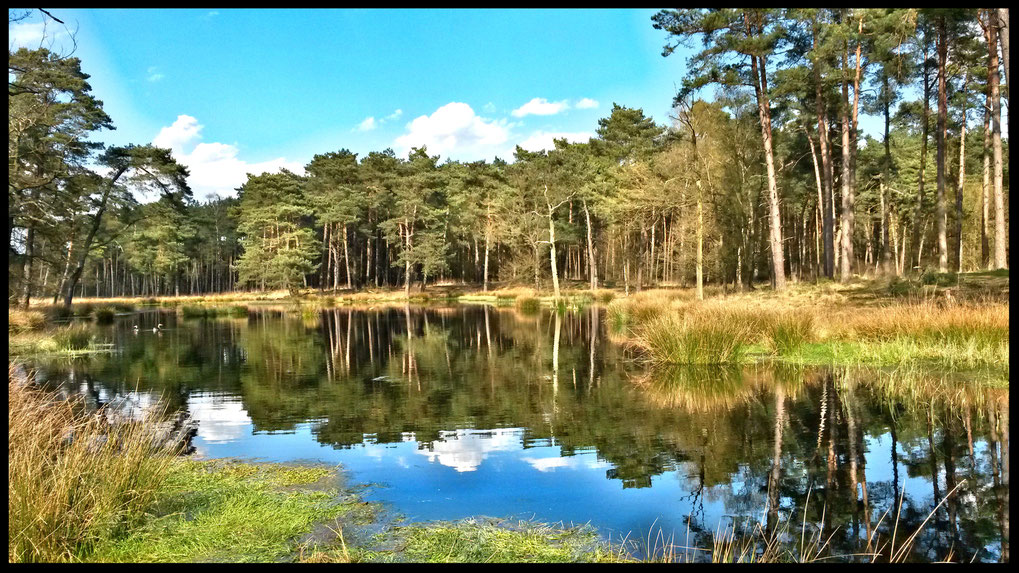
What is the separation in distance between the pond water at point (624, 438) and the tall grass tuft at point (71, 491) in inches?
84.4

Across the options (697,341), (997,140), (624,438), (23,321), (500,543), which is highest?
(997,140)

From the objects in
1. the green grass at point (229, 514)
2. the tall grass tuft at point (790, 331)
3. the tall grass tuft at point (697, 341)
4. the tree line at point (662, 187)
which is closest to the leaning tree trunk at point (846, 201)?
the tree line at point (662, 187)

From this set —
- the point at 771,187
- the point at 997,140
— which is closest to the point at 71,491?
the point at 771,187

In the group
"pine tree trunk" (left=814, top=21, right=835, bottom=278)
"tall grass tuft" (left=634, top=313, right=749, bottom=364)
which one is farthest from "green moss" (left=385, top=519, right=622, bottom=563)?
"pine tree trunk" (left=814, top=21, right=835, bottom=278)

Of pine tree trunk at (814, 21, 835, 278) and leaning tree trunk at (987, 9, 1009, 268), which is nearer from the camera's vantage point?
leaning tree trunk at (987, 9, 1009, 268)

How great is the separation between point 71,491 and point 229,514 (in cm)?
129

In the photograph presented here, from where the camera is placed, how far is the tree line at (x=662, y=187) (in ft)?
77.6

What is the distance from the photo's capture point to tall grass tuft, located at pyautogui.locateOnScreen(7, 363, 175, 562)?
413cm

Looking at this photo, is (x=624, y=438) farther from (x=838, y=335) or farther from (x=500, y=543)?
(x=838, y=335)

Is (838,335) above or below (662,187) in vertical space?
below

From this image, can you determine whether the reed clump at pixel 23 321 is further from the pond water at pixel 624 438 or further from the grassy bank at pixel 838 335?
the grassy bank at pixel 838 335

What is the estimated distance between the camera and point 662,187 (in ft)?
100

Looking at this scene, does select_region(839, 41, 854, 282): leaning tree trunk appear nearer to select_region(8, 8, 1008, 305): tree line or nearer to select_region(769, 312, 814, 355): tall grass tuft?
select_region(8, 8, 1008, 305): tree line

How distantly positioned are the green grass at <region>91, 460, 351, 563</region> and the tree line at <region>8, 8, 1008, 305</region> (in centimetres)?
834
